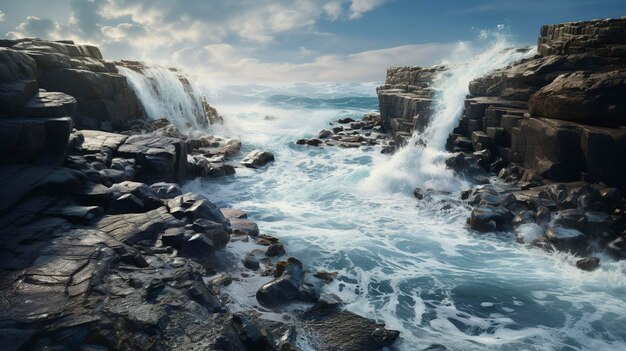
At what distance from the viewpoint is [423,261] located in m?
8.94

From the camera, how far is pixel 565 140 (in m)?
11.6

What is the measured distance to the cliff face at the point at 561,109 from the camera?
1096 cm

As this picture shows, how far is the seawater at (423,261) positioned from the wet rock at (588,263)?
5.1 inches

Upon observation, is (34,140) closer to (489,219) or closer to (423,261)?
(423,261)

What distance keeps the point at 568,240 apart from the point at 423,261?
11.3ft

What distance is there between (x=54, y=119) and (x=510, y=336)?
10.5 m

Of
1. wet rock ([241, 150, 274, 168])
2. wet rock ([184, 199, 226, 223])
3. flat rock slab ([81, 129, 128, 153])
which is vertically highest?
flat rock slab ([81, 129, 128, 153])

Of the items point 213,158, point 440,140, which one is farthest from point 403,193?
point 213,158

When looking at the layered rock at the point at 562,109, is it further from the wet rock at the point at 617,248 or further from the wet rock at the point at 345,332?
the wet rock at the point at 345,332

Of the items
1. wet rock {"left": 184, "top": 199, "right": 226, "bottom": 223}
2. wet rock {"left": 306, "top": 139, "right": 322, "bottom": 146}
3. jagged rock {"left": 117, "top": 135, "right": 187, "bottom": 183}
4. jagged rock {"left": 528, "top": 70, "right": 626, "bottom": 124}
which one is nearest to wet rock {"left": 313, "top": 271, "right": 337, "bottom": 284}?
wet rock {"left": 184, "top": 199, "right": 226, "bottom": 223}

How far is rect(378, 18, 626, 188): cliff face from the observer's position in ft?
36.0

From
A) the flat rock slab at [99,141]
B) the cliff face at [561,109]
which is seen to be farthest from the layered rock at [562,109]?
the flat rock slab at [99,141]

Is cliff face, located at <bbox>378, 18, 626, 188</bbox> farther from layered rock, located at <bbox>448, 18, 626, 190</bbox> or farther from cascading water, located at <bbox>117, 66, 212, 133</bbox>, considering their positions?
cascading water, located at <bbox>117, 66, 212, 133</bbox>

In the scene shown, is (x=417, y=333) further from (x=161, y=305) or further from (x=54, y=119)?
(x=54, y=119)
